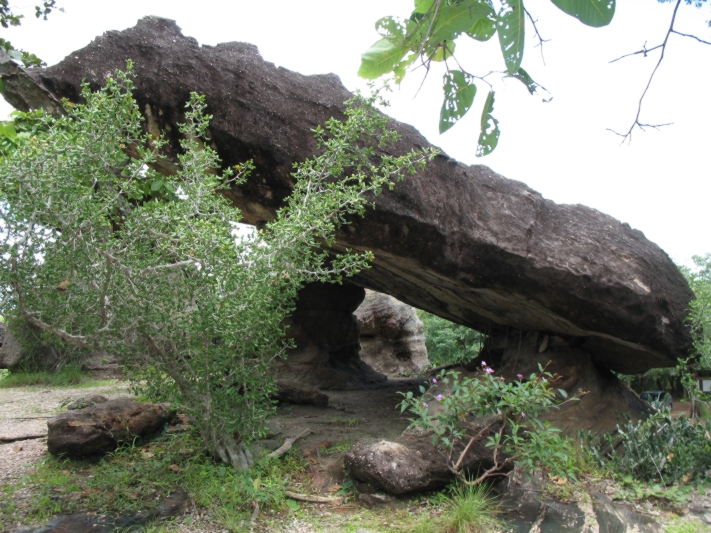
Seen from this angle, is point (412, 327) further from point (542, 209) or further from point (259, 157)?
point (259, 157)

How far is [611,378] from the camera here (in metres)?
7.66

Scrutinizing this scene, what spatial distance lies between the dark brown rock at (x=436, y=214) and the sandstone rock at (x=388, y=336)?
666cm

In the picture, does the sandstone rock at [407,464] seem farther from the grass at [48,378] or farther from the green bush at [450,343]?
the green bush at [450,343]

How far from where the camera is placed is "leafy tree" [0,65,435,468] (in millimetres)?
3662

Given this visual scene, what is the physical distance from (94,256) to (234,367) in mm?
1352

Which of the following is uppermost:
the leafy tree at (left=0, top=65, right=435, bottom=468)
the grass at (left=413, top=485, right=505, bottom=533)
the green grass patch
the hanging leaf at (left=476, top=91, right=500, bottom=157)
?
the hanging leaf at (left=476, top=91, right=500, bottom=157)

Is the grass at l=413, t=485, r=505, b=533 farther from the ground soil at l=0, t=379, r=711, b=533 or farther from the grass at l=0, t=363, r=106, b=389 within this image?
the grass at l=0, t=363, r=106, b=389

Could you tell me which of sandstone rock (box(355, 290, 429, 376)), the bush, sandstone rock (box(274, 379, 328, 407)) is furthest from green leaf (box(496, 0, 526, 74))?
sandstone rock (box(355, 290, 429, 376))

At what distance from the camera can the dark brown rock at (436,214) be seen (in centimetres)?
523

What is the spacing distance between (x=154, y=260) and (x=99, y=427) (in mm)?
1984

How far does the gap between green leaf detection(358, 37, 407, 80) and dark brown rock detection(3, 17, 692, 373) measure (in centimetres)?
420

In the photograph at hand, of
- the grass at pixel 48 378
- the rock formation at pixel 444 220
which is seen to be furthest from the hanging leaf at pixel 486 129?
the grass at pixel 48 378

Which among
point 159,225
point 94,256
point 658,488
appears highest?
point 159,225

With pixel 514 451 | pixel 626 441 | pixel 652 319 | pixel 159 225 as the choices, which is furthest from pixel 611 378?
pixel 159 225
